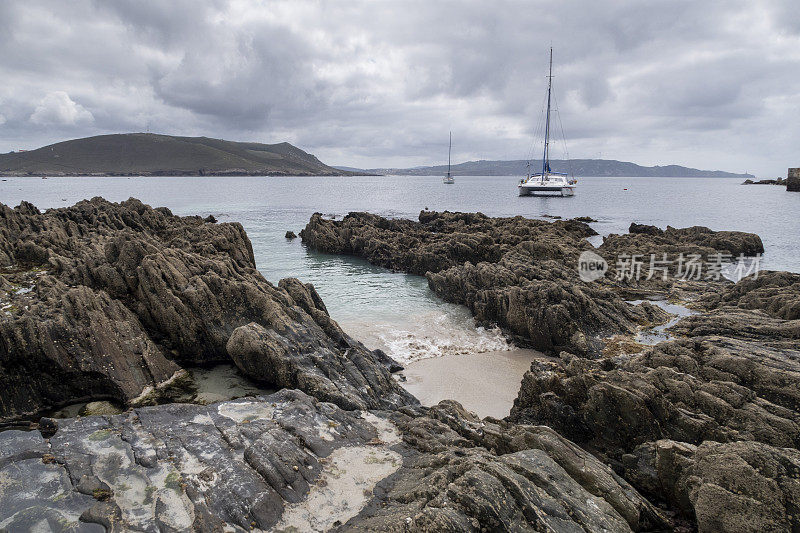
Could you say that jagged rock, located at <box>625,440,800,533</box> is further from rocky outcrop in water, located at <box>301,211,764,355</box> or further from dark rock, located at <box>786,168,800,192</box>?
dark rock, located at <box>786,168,800,192</box>

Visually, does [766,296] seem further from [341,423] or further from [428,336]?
[341,423]

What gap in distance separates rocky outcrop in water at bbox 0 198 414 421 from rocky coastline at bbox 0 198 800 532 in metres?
0.07

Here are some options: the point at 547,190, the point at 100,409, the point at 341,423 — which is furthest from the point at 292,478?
the point at 547,190

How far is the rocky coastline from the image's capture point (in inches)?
Result: 273

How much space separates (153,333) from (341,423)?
870cm

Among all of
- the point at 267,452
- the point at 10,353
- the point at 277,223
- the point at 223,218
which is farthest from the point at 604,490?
the point at 223,218

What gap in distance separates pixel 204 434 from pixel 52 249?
72.5ft

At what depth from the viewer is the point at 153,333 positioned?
48.9 ft

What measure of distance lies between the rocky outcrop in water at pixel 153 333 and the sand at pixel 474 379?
1.81m

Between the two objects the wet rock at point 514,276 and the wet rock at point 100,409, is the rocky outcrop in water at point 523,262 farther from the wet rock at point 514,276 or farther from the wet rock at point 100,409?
the wet rock at point 100,409

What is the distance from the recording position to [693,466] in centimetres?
812

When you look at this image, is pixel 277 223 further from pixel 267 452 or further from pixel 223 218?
pixel 267 452

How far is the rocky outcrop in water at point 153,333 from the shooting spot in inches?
454

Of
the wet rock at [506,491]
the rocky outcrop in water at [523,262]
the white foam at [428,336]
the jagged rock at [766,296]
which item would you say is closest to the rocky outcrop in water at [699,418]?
the wet rock at [506,491]
